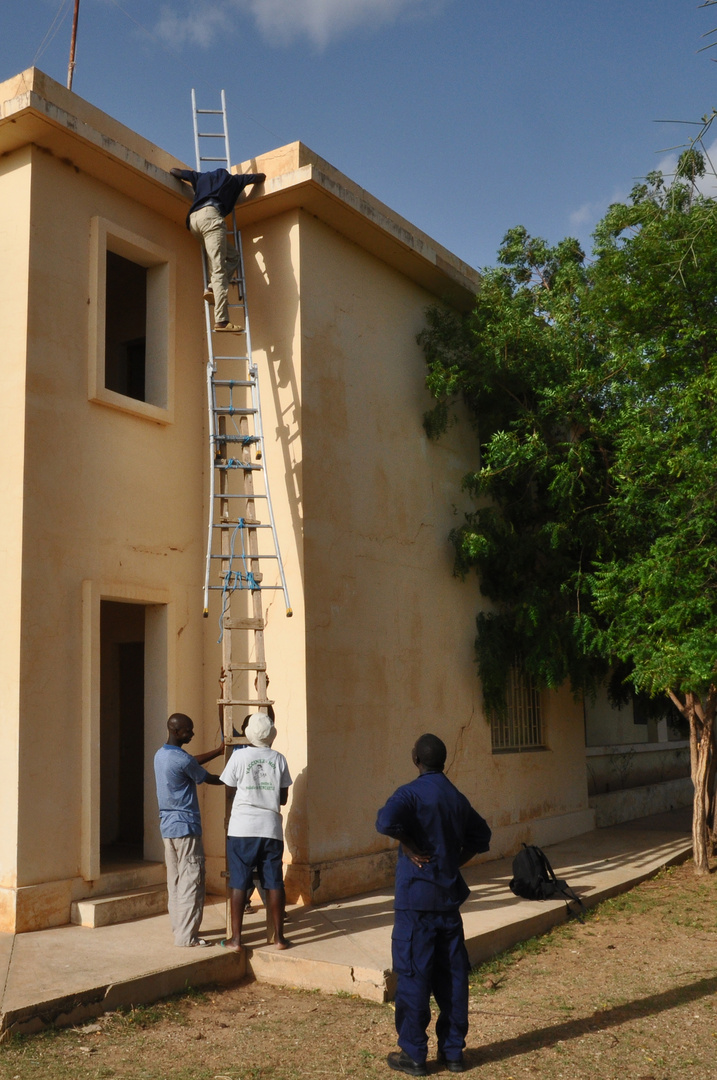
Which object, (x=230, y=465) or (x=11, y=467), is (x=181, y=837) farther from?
(x=11, y=467)

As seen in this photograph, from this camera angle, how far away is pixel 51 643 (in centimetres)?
734

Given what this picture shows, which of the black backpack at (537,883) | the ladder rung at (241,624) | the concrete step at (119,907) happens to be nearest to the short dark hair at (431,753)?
the ladder rung at (241,624)

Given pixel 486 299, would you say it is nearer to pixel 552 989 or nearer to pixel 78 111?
pixel 78 111

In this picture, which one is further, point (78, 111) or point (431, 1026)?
point (78, 111)

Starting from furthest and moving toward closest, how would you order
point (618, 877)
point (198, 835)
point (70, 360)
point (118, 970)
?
point (618, 877) < point (70, 360) < point (198, 835) < point (118, 970)

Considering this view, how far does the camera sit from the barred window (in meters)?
11.1

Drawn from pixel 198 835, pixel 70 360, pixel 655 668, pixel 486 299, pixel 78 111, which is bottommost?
pixel 198 835

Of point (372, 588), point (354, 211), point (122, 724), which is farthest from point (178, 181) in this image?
point (122, 724)

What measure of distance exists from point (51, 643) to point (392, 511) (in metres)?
3.75

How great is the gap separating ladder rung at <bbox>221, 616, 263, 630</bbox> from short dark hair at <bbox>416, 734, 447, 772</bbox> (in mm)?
2466

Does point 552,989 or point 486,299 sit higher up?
point 486,299

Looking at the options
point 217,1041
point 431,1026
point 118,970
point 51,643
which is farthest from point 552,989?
point 51,643

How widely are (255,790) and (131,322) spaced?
627 cm

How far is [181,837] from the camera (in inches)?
265
